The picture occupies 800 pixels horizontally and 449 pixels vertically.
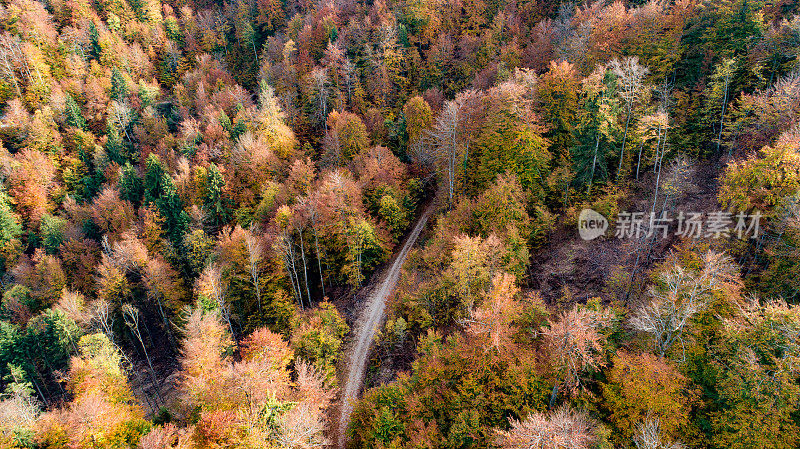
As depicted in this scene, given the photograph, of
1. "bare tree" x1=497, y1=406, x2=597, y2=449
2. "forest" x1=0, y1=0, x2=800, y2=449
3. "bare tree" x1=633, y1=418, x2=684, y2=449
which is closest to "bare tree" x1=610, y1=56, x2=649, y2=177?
"forest" x1=0, y1=0, x2=800, y2=449

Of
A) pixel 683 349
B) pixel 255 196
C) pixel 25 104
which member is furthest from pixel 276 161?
pixel 25 104

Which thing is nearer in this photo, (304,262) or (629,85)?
(629,85)

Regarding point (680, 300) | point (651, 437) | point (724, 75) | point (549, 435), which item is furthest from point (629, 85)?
point (549, 435)

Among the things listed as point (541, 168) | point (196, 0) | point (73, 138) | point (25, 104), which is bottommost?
point (541, 168)

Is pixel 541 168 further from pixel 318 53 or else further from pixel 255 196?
pixel 318 53

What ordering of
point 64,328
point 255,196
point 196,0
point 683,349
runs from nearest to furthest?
point 683,349 < point 64,328 < point 255,196 < point 196,0

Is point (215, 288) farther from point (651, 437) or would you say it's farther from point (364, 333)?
point (651, 437)
